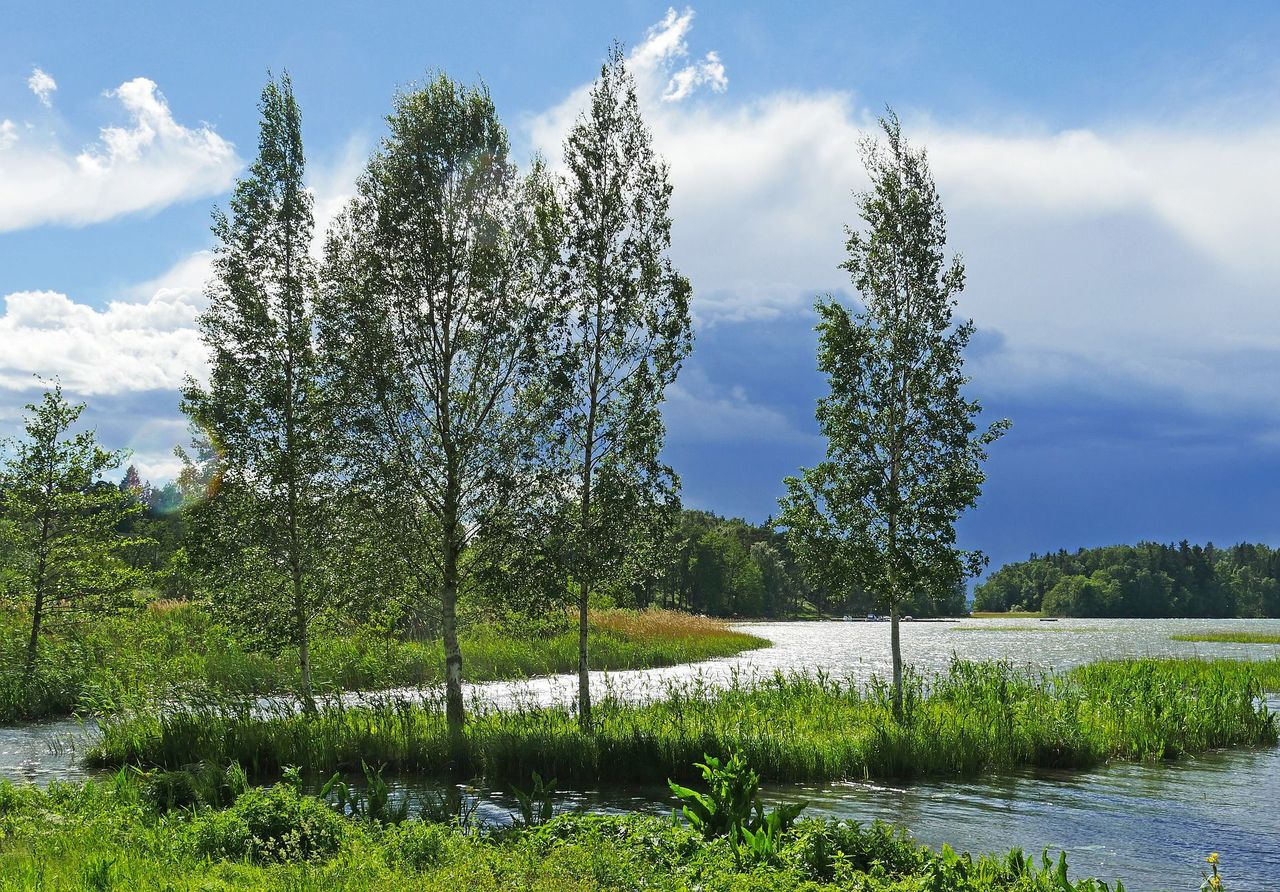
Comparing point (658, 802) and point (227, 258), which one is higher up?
point (227, 258)

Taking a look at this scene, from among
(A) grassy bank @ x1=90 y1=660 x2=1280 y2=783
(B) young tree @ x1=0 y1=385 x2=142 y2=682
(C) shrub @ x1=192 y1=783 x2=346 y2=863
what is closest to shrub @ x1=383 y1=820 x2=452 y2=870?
(C) shrub @ x1=192 y1=783 x2=346 y2=863

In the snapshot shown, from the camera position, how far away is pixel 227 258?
22.4 meters

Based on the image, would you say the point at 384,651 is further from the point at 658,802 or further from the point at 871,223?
the point at 871,223

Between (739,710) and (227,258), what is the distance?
17.5 meters

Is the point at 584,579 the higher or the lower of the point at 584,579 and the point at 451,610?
the higher

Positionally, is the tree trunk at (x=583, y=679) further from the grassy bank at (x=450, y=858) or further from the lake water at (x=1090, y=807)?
the grassy bank at (x=450, y=858)

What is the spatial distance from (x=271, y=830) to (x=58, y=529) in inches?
877

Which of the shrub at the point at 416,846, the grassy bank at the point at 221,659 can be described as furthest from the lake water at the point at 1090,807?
the shrub at the point at 416,846

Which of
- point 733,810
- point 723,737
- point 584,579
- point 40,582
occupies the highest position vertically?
point 584,579

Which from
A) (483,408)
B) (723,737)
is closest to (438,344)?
(483,408)

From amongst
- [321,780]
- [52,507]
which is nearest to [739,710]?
[321,780]

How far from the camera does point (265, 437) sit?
22.3 metres

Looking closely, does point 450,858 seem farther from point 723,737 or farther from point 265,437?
point 265,437

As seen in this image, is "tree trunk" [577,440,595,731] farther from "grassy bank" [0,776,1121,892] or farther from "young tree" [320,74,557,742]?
"grassy bank" [0,776,1121,892]
